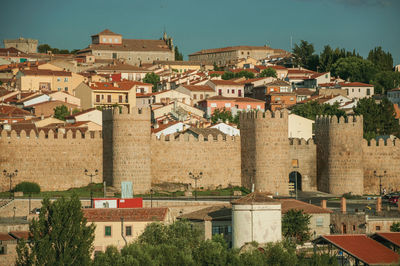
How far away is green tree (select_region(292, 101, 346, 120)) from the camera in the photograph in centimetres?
9344

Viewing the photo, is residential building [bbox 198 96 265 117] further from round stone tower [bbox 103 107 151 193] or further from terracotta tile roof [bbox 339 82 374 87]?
round stone tower [bbox 103 107 151 193]

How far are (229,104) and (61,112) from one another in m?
18.7

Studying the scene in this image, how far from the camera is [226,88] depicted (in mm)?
110375

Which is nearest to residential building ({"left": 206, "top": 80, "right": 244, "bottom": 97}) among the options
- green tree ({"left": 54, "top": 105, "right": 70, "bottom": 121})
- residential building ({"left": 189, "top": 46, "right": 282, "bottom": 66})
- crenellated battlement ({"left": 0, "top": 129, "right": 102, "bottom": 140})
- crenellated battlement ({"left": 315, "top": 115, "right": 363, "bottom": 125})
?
green tree ({"left": 54, "top": 105, "right": 70, "bottom": 121})

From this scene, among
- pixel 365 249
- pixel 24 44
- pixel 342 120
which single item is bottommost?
pixel 365 249

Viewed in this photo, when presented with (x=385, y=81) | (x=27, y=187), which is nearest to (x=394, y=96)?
(x=385, y=81)

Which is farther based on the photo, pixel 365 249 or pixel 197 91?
pixel 197 91

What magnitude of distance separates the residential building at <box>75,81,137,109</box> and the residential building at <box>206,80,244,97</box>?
455 inches

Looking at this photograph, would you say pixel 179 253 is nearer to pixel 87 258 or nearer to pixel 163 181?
pixel 87 258

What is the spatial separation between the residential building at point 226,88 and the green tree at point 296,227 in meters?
59.0

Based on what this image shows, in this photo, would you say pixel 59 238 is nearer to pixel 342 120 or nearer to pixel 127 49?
pixel 342 120

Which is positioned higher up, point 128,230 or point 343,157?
point 343,157

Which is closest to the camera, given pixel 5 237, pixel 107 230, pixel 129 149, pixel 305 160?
pixel 5 237

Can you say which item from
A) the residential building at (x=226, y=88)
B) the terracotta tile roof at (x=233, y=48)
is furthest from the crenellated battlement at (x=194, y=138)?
the terracotta tile roof at (x=233, y=48)
